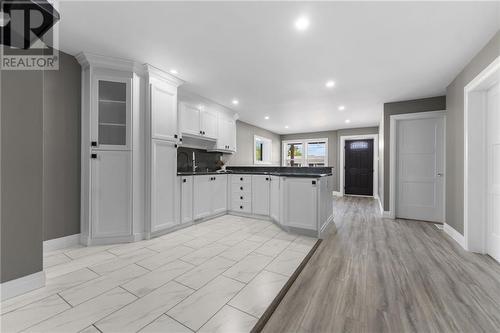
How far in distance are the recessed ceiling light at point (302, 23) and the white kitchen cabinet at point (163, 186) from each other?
2330 mm

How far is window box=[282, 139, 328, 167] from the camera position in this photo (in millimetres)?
8067

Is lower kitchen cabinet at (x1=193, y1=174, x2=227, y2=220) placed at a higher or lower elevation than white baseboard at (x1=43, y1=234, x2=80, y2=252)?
higher

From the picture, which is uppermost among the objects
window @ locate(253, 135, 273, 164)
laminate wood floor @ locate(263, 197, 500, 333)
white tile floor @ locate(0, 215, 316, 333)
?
window @ locate(253, 135, 273, 164)

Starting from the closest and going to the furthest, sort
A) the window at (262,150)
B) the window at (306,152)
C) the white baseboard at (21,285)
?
the white baseboard at (21,285)
the window at (262,150)
the window at (306,152)

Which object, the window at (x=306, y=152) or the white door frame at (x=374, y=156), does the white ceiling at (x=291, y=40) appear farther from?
the window at (x=306, y=152)

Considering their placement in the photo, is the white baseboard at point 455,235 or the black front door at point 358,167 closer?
the white baseboard at point 455,235

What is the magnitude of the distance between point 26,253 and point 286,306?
2.11 metres

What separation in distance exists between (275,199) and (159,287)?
7.67ft

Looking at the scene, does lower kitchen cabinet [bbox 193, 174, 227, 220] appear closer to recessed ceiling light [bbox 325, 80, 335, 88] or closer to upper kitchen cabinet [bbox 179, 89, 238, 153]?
upper kitchen cabinet [bbox 179, 89, 238, 153]

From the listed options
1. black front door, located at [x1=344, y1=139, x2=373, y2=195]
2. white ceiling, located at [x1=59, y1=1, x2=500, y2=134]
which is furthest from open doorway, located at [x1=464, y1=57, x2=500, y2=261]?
black front door, located at [x1=344, y1=139, x2=373, y2=195]

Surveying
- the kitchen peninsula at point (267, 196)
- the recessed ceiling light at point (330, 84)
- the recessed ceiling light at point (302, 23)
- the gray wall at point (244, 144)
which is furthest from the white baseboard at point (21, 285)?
the recessed ceiling light at point (330, 84)

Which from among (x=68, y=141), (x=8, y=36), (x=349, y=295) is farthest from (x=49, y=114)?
(x=349, y=295)

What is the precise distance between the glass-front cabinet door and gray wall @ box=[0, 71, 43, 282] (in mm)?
940

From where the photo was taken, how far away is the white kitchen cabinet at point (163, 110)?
117 inches
